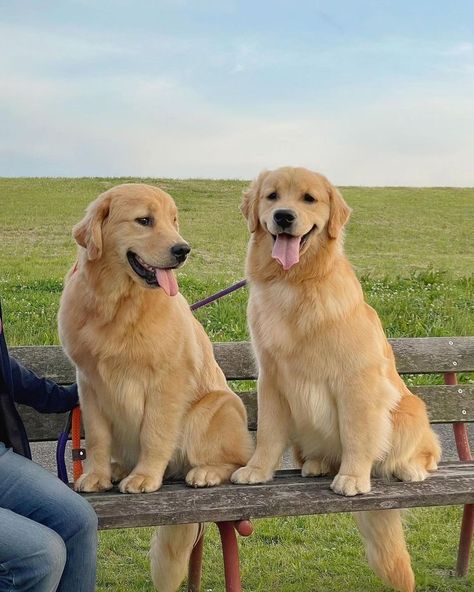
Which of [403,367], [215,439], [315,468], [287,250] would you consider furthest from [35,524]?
[403,367]

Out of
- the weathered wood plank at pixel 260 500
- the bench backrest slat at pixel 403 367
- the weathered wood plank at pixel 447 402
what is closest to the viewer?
the weathered wood plank at pixel 260 500

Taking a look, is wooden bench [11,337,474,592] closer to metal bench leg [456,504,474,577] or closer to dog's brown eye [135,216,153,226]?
metal bench leg [456,504,474,577]

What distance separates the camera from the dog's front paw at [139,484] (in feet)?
10.3

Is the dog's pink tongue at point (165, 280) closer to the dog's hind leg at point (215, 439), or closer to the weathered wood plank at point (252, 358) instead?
the dog's hind leg at point (215, 439)

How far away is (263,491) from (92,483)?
70 cm

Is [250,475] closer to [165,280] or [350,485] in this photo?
[350,485]

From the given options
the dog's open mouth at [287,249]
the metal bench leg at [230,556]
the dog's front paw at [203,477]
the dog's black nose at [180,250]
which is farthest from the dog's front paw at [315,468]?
the dog's black nose at [180,250]

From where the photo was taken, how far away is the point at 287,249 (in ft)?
10.5

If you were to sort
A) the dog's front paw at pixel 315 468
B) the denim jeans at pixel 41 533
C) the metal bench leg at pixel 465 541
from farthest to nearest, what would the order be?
the metal bench leg at pixel 465 541, the dog's front paw at pixel 315 468, the denim jeans at pixel 41 533

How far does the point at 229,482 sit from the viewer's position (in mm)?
3318

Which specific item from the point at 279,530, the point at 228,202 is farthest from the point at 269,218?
the point at 228,202

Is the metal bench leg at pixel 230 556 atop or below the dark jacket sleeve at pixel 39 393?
below

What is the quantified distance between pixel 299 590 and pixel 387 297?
637cm

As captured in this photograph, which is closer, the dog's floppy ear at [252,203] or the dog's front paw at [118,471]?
the dog's floppy ear at [252,203]
